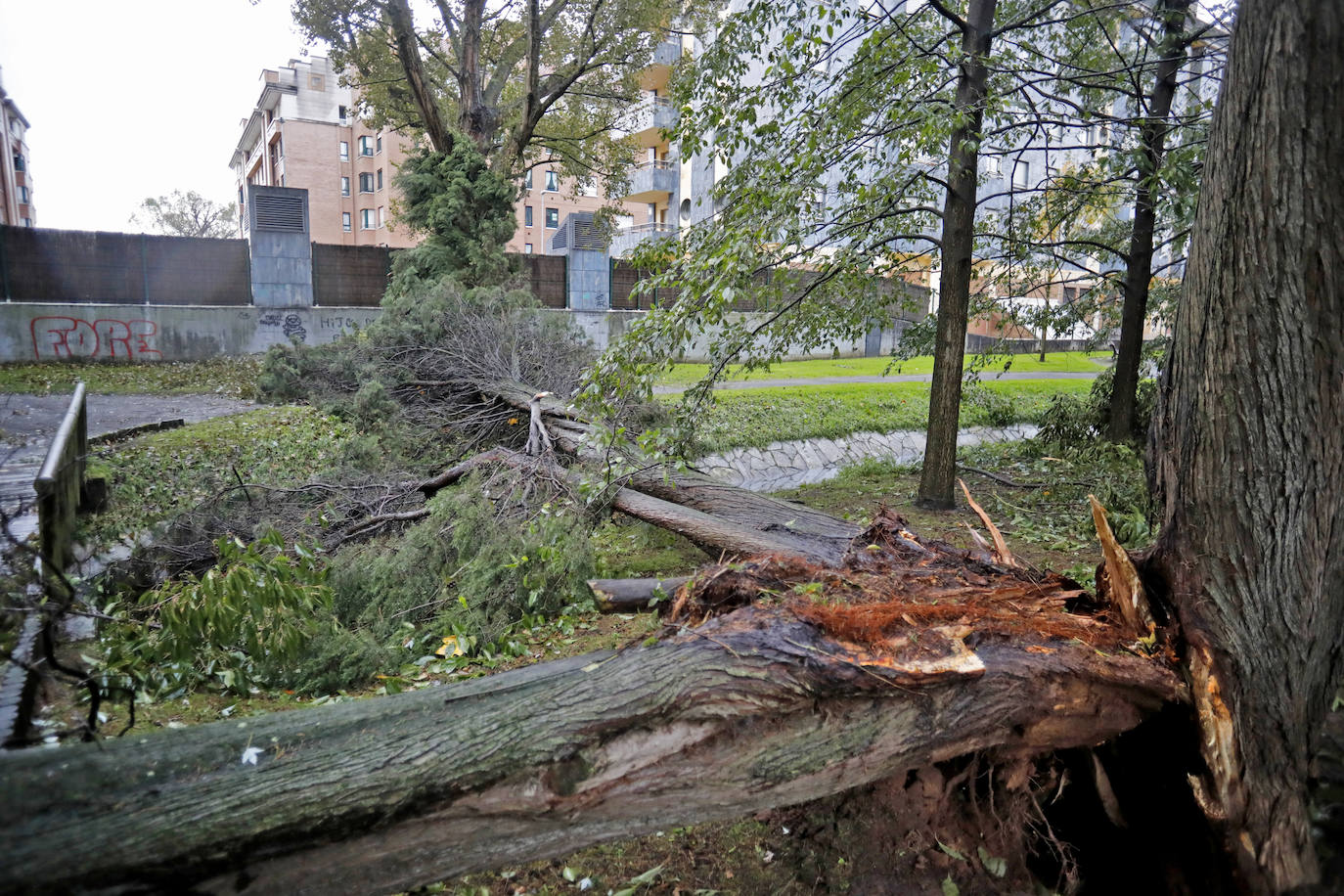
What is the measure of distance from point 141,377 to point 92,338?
2028 mm

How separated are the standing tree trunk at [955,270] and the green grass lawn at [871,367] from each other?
917 cm

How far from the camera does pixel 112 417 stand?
1278cm

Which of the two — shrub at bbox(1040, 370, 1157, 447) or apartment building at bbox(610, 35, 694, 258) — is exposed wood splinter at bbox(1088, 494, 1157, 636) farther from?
apartment building at bbox(610, 35, 694, 258)

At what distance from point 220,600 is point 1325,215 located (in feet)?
15.4

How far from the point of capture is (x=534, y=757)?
2.52 m

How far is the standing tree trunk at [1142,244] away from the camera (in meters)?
8.51

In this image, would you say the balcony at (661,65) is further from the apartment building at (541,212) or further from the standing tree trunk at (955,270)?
the standing tree trunk at (955,270)

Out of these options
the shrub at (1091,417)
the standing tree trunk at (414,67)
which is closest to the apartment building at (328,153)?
the standing tree trunk at (414,67)

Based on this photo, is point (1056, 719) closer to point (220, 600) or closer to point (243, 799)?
point (243, 799)

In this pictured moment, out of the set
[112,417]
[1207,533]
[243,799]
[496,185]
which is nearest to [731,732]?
[243,799]

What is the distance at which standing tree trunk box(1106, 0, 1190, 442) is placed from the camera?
851 centimetres

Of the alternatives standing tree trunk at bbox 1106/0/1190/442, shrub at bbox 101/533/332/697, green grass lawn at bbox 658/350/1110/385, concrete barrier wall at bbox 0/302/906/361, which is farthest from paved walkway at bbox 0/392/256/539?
standing tree trunk at bbox 1106/0/1190/442

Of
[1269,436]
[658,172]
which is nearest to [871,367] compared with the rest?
[658,172]

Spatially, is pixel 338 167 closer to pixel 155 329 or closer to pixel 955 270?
pixel 155 329
